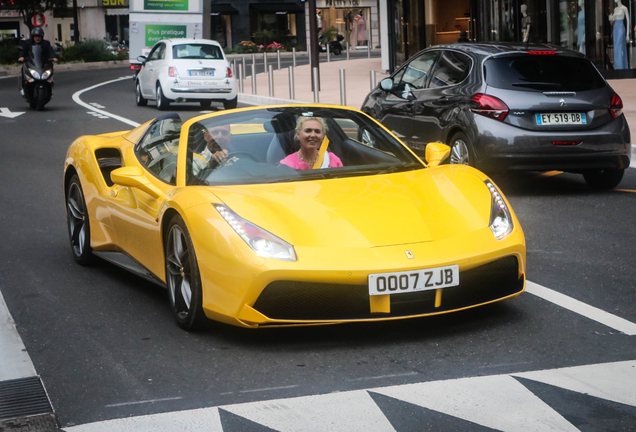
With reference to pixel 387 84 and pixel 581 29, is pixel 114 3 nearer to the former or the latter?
pixel 581 29

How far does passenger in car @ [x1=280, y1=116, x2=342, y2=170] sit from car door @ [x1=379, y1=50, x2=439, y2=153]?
4.52 m

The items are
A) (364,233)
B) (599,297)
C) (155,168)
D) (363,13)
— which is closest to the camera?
(364,233)

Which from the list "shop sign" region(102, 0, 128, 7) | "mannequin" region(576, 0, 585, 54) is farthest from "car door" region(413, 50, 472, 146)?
"shop sign" region(102, 0, 128, 7)

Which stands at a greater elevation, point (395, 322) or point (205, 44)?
point (205, 44)

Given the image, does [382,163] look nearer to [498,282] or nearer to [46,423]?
[498,282]

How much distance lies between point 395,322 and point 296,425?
4.95 feet

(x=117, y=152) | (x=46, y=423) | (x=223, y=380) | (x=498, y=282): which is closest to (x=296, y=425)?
(x=223, y=380)

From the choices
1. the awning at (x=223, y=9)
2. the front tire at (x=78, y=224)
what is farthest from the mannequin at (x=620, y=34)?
the awning at (x=223, y=9)

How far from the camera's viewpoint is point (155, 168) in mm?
5996

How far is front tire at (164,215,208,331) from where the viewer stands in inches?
195

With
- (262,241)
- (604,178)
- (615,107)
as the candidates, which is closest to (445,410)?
(262,241)

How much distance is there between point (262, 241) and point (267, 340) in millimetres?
543

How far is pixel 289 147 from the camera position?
5883 millimetres

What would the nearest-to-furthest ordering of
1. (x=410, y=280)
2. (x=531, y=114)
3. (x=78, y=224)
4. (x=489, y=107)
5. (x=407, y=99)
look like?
(x=410, y=280), (x=78, y=224), (x=531, y=114), (x=489, y=107), (x=407, y=99)
